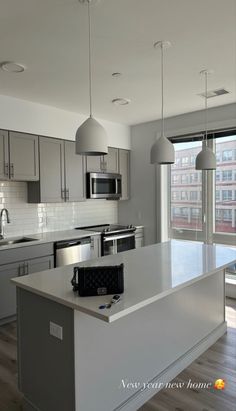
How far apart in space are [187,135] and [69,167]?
1.87m

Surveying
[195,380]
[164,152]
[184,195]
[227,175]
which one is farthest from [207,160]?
[195,380]

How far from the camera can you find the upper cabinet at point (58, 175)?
3.96m

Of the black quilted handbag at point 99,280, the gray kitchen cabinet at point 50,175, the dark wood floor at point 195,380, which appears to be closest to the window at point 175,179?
the gray kitchen cabinet at point 50,175

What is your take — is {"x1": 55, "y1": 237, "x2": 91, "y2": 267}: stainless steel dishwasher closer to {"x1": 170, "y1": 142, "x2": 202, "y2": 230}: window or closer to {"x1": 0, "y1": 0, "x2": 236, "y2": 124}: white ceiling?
{"x1": 170, "y1": 142, "x2": 202, "y2": 230}: window

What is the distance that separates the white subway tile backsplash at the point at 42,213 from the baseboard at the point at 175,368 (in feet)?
8.41

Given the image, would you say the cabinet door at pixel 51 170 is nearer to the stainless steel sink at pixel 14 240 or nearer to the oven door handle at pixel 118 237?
the stainless steel sink at pixel 14 240

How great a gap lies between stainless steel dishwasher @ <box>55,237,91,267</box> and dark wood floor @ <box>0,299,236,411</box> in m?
1.04

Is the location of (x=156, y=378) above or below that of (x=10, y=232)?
below

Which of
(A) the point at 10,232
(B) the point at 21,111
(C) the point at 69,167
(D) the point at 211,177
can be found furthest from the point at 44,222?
(D) the point at 211,177

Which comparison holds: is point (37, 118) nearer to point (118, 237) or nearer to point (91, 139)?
point (118, 237)

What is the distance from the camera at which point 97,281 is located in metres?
1.68

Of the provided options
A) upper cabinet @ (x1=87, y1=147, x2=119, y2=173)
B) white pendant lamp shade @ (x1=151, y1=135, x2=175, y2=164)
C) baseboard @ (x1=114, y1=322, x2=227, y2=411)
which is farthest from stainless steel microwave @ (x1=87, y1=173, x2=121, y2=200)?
baseboard @ (x1=114, y1=322, x2=227, y2=411)

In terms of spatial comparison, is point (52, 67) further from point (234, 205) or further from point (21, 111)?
point (234, 205)

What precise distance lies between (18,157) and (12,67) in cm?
114
